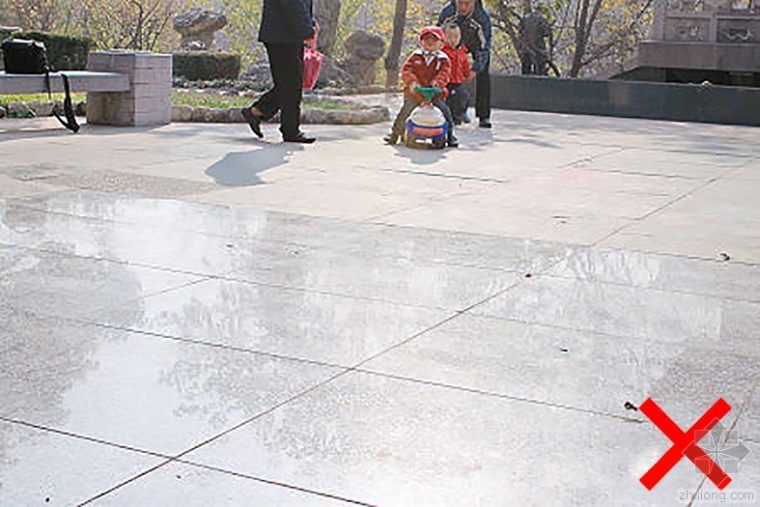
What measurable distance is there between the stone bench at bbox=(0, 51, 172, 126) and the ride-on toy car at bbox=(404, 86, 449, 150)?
3.10 metres

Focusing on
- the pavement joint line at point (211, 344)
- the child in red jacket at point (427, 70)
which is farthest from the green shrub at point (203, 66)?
the pavement joint line at point (211, 344)

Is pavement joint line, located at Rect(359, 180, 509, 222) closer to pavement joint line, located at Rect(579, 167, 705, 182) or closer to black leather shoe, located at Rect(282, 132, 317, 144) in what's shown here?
pavement joint line, located at Rect(579, 167, 705, 182)

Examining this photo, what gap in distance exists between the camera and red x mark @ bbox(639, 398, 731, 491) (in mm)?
3613

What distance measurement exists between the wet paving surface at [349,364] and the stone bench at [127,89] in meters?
6.29

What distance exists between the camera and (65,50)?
2047 centimetres

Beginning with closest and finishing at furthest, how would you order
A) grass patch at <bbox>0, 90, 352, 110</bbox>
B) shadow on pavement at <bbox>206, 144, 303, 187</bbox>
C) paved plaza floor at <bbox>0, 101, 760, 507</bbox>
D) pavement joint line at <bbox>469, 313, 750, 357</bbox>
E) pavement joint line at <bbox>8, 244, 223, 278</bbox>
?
paved plaza floor at <bbox>0, 101, 760, 507</bbox>, pavement joint line at <bbox>469, 313, 750, 357</bbox>, pavement joint line at <bbox>8, 244, 223, 278</bbox>, shadow on pavement at <bbox>206, 144, 303, 187</bbox>, grass patch at <bbox>0, 90, 352, 110</bbox>

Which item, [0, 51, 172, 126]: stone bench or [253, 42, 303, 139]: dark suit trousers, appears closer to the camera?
[253, 42, 303, 139]: dark suit trousers

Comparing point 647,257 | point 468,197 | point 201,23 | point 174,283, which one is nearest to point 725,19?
point 201,23

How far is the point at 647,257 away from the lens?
6945 mm

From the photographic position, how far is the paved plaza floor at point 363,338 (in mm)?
3559

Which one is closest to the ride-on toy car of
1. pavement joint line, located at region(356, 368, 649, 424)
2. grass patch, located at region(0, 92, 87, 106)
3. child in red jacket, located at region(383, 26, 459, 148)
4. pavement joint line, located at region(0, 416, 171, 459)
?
A: child in red jacket, located at region(383, 26, 459, 148)

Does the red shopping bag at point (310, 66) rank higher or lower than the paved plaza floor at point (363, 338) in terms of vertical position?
higher

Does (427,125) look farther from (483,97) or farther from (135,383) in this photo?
(135,383)
